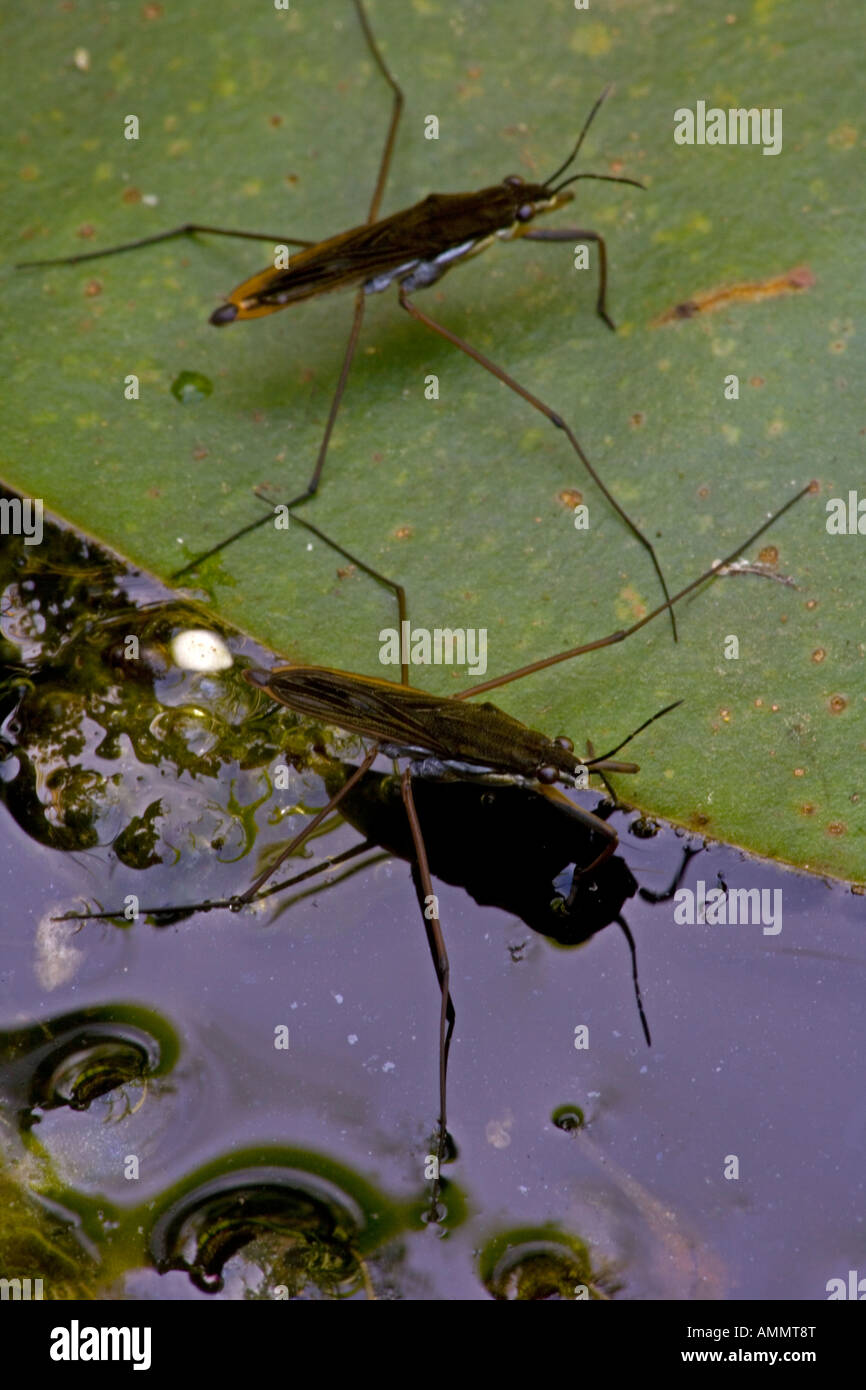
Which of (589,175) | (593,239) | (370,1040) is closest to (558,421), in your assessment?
(593,239)

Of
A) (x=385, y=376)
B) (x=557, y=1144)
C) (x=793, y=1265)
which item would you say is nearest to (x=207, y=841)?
(x=557, y=1144)

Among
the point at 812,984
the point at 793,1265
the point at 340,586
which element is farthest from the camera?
the point at 340,586

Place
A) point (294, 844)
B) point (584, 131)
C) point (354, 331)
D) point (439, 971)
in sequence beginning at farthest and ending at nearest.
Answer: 1. point (354, 331)
2. point (584, 131)
3. point (294, 844)
4. point (439, 971)

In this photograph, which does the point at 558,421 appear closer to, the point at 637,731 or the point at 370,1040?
the point at 637,731

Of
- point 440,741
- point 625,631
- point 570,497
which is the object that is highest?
point 570,497

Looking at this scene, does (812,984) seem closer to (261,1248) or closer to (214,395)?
(261,1248)

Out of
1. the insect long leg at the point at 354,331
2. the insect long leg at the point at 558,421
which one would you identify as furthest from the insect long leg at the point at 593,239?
the insect long leg at the point at 354,331

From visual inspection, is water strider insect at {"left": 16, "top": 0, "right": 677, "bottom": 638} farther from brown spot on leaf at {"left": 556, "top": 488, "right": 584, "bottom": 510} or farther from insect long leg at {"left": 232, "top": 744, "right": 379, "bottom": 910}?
insect long leg at {"left": 232, "top": 744, "right": 379, "bottom": 910}
